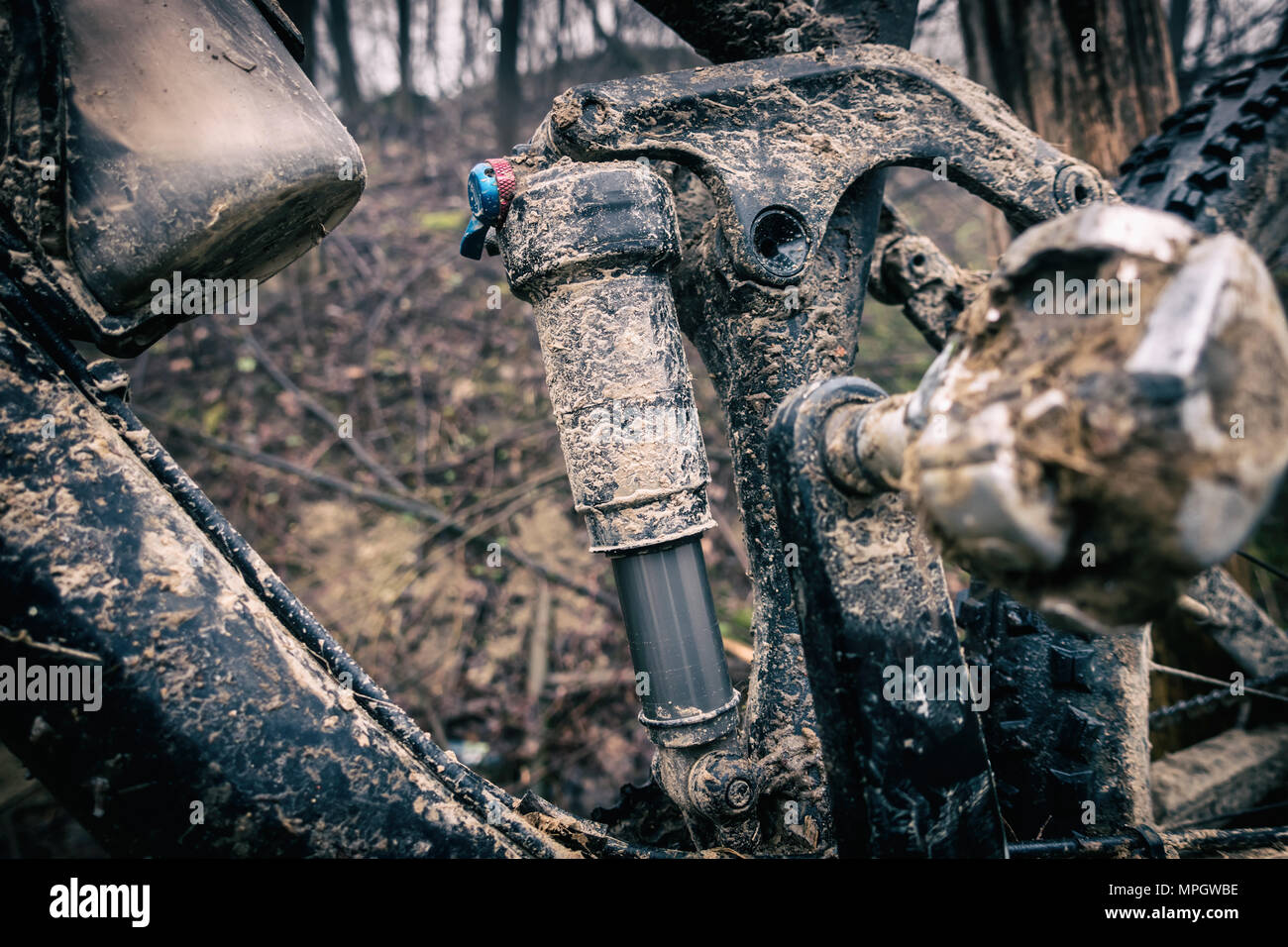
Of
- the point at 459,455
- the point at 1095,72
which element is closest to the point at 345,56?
the point at 459,455

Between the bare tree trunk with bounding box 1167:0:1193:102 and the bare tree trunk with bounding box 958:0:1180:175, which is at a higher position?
the bare tree trunk with bounding box 1167:0:1193:102

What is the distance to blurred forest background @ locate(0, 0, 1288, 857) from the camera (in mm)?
2648

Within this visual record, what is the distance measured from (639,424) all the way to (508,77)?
6361mm

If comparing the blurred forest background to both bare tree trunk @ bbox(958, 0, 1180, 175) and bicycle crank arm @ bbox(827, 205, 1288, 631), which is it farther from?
bicycle crank arm @ bbox(827, 205, 1288, 631)

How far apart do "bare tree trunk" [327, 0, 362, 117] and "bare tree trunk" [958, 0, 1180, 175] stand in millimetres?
7212

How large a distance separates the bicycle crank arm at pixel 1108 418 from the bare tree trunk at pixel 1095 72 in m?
2.26

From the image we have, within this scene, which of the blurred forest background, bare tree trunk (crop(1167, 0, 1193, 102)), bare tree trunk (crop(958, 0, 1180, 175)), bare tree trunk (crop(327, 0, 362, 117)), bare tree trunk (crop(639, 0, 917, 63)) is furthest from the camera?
bare tree trunk (crop(327, 0, 362, 117))

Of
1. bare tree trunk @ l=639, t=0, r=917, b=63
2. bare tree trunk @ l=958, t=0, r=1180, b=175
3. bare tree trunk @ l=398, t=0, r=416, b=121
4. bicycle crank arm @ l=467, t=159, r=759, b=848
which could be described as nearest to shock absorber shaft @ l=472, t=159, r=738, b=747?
bicycle crank arm @ l=467, t=159, r=759, b=848

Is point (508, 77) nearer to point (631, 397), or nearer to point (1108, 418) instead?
point (631, 397)

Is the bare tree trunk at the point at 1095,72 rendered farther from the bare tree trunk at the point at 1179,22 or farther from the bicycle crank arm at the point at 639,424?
the bare tree trunk at the point at 1179,22

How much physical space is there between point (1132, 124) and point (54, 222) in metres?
3.04

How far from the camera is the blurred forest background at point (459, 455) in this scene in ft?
8.69

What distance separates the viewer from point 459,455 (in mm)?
3924

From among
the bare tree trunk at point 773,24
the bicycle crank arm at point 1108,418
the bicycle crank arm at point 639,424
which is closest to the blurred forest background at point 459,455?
the bicycle crank arm at point 639,424
